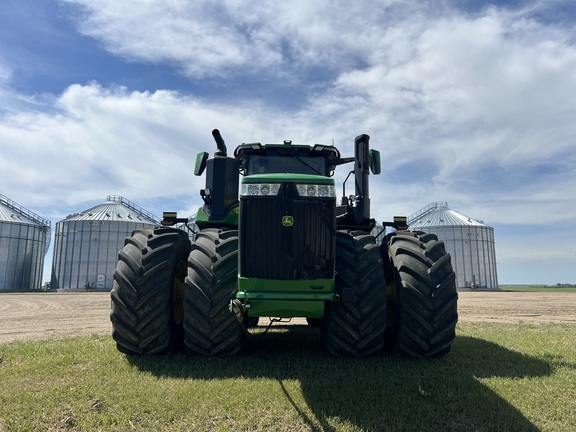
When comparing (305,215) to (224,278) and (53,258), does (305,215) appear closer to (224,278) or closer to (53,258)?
(224,278)

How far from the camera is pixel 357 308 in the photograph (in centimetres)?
461

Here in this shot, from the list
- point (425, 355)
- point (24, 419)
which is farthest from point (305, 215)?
point (24, 419)

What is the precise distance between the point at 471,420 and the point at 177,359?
3267 millimetres

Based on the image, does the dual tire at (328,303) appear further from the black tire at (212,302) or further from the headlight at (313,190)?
the headlight at (313,190)

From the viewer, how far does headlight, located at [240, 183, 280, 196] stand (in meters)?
4.42

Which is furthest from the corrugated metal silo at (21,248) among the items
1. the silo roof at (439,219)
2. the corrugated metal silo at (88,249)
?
the silo roof at (439,219)

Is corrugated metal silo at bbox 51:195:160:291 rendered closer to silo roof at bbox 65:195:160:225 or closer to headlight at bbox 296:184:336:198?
silo roof at bbox 65:195:160:225

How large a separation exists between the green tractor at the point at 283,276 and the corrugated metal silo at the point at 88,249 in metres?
36.8

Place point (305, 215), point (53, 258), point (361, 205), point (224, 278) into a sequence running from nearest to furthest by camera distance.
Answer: point (305, 215), point (224, 278), point (361, 205), point (53, 258)

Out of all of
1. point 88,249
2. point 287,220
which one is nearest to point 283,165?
point 287,220

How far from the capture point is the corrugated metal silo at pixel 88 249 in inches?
1561

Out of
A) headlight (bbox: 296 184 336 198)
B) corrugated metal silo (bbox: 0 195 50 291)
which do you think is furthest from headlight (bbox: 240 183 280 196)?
corrugated metal silo (bbox: 0 195 50 291)

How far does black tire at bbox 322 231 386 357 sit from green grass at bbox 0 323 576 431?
8.9 inches

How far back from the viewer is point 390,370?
14.9ft
